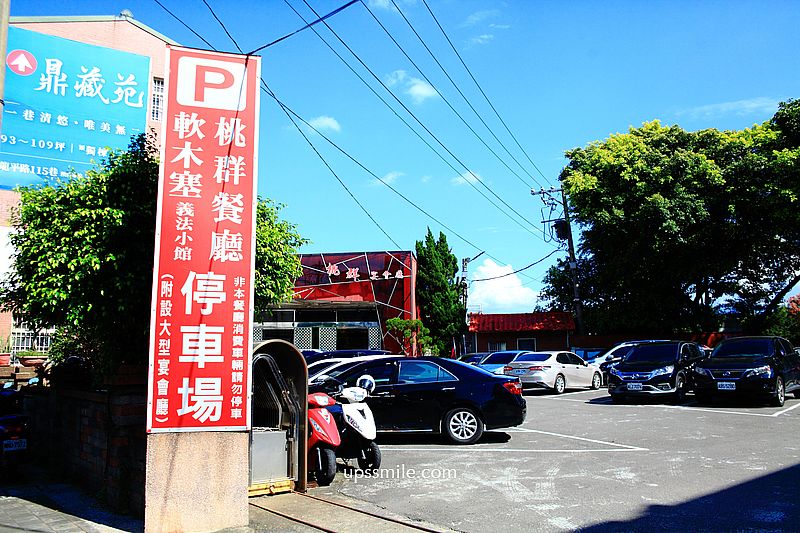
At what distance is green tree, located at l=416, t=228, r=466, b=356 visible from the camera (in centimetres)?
3184

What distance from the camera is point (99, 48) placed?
23344 mm

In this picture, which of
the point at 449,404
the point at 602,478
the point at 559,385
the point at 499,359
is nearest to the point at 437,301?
the point at 499,359

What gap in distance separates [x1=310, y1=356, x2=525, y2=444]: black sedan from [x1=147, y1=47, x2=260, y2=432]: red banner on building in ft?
14.3

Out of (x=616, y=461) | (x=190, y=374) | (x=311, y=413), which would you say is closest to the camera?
(x=190, y=374)

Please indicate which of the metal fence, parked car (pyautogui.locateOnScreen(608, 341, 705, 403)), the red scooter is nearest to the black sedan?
the red scooter

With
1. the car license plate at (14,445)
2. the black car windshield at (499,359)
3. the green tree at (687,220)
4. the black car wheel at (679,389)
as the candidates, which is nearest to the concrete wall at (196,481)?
the car license plate at (14,445)

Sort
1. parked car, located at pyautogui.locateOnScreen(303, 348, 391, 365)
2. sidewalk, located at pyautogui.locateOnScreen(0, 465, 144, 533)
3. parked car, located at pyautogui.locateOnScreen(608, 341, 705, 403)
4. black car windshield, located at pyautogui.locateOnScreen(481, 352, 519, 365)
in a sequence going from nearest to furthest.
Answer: sidewalk, located at pyautogui.locateOnScreen(0, 465, 144, 533), parked car, located at pyautogui.locateOnScreen(608, 341, 705, 403), parked car, located at pyautogui.locateOnScreen(303, 348, 391, 365), black car windshield, located at pyautogui.locateOnScreen(481, 352, 519, 365)

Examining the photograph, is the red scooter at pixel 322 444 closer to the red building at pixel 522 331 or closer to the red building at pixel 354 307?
the red building at pixel 354 307

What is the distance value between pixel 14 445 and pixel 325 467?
401 centimetres

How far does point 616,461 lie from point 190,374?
19.0 feet

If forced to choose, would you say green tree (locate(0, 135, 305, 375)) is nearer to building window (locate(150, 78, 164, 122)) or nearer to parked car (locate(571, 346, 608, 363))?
building window (locate(150, 78, 164, 122))

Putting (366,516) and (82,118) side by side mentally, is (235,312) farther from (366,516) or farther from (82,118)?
(82,118)

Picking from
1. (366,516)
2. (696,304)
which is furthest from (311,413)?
(696,304)

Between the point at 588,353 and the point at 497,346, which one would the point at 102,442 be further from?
the point at 497,346
